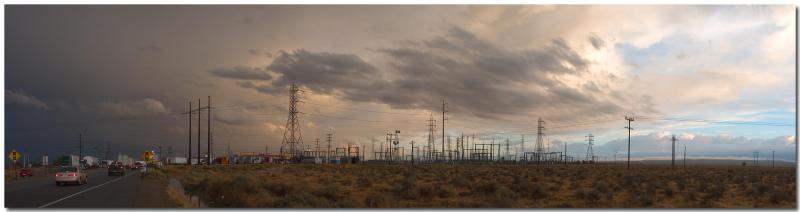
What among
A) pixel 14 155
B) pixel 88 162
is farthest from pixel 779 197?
pixel 88 162

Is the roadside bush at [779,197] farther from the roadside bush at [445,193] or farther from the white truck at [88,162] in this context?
the white truck at [88,162]

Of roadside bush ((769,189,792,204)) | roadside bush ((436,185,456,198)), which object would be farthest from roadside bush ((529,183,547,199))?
roadside bush ((769,189,792,204))

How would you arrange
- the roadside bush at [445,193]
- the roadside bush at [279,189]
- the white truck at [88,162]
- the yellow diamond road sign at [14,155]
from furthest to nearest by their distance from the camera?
the white truck at [88,162] < the yellow diamond road sign at [14,155] < the roadside bush at [279,189] < the roadside bush at [445,193]

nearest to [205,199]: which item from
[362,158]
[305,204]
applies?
[305,204]

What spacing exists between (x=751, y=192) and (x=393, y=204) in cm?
2412

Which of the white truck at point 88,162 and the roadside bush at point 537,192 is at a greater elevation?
the roadside bush at point 537,192

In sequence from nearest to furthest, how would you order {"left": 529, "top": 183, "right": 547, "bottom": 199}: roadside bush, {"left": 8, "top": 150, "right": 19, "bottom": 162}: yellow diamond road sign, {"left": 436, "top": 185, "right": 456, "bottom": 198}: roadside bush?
{"left": 529, "top": 183, "right": 547, "bottom": 199}: roadside bush < {"left": 436, "top": 185, "right": 456, "bottom": 198}: roadside bush < {"left": 8, "top": 150, "right": 19, "bottom": 162}: yellow diamond road sign

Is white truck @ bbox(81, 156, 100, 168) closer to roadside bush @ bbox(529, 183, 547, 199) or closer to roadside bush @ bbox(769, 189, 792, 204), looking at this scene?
roadside bush @ bbox(529, 183, 547, 199)

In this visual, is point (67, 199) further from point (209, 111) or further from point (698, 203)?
point (209, 111)

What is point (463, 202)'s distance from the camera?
32.5 metres

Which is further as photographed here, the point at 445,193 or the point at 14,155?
the point at 14,155

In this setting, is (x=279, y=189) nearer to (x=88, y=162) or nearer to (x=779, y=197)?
(x=779, y=197)

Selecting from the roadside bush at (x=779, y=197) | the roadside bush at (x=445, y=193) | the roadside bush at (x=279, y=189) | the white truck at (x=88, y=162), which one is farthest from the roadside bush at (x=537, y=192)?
the white truck at (x=88, y=162)

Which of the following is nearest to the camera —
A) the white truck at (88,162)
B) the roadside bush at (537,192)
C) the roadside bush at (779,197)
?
the roadside bush at (779,197)
